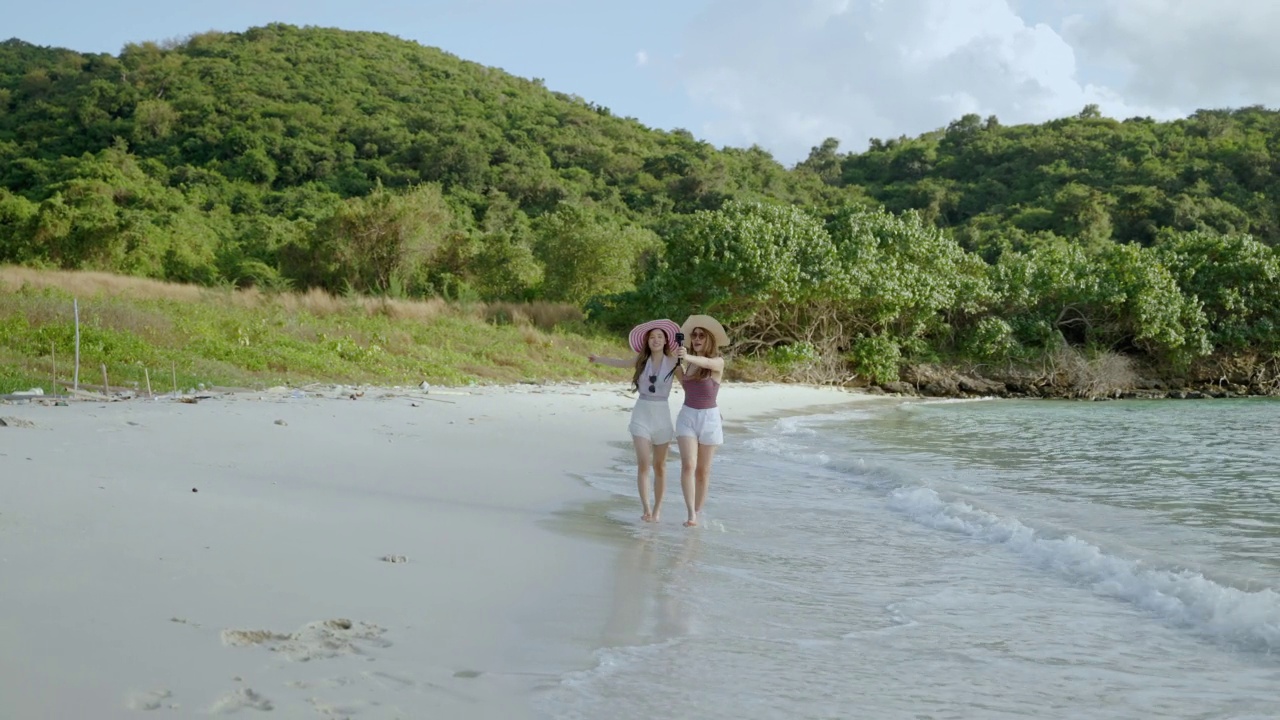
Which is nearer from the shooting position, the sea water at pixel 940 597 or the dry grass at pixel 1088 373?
the sea water at pixel 940 597

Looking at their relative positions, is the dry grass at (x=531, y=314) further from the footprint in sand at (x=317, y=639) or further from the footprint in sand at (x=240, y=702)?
the footprint in sand at (x=240, y=702)

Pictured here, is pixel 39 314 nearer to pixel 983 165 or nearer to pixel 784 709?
pixel 784 709

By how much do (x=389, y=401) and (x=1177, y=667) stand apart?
10.5 meters

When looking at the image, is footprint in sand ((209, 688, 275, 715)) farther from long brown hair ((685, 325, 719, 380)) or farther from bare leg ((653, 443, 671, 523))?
long brown hair ((685, 325, 719, 380))

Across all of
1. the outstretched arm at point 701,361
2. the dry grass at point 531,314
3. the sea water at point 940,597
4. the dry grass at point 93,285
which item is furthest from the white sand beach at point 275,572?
the dry grass at point 531,314

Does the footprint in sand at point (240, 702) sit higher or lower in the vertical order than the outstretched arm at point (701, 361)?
lower

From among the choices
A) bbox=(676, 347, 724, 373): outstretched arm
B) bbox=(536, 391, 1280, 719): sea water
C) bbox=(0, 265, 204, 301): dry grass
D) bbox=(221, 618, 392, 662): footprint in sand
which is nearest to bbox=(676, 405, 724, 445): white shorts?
bbox=(676, 347, 724, 373): outstretched arm

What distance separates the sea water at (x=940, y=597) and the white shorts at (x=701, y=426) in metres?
0.62

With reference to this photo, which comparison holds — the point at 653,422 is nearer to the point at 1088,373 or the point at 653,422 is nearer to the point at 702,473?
the point at 702,473

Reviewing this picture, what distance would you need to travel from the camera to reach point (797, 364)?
2884 cm

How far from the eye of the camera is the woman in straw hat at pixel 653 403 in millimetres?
7125

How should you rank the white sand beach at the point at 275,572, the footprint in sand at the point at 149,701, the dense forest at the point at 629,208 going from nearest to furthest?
the footprint in sand at the point at 149,701
the white sand beach at the point at 275,572
the dense forest at the point at 629,208

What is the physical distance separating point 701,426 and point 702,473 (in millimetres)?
342

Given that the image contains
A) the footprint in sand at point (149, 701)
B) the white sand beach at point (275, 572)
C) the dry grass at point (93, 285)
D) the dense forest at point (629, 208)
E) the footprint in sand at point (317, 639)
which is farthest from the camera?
the dense forest at point (629, 208)
